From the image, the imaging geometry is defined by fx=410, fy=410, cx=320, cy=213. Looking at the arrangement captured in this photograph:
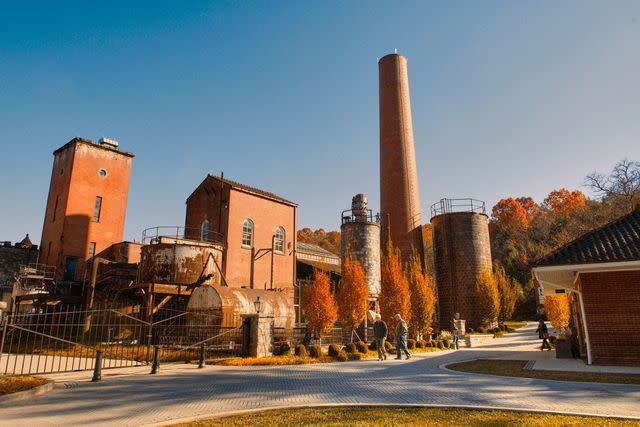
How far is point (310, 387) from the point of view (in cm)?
878

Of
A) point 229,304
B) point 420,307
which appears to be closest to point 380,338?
point 229,304

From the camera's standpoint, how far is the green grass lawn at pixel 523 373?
923 centimetres

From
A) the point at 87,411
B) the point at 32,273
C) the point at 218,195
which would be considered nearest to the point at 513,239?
the point at 218,195

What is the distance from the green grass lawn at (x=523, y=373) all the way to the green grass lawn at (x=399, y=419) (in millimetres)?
4140

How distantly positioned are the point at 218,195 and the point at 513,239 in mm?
49302

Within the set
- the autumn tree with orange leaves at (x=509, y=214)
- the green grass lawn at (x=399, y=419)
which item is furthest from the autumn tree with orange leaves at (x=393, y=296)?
the autumn tree with orange leaves at (x=509, y=214)

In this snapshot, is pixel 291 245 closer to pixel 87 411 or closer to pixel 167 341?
pixel 167 341

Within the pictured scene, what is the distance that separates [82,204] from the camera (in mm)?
30797

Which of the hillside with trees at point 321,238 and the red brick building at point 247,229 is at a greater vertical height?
the hillside with trees at point 321,238

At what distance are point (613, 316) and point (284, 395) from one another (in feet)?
31.9

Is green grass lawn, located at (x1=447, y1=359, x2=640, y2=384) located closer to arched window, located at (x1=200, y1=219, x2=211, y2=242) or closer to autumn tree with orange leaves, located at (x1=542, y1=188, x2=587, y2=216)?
arched window, located at (x1=200, y1=219, x2=211, y2=242)

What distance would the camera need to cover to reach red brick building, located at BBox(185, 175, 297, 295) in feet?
89.7

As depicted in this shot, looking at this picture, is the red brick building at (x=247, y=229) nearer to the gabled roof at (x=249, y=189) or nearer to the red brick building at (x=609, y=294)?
the gabled roof at (x=249, y=189)

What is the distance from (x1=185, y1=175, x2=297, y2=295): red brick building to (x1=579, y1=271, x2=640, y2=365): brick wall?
1993 cm
